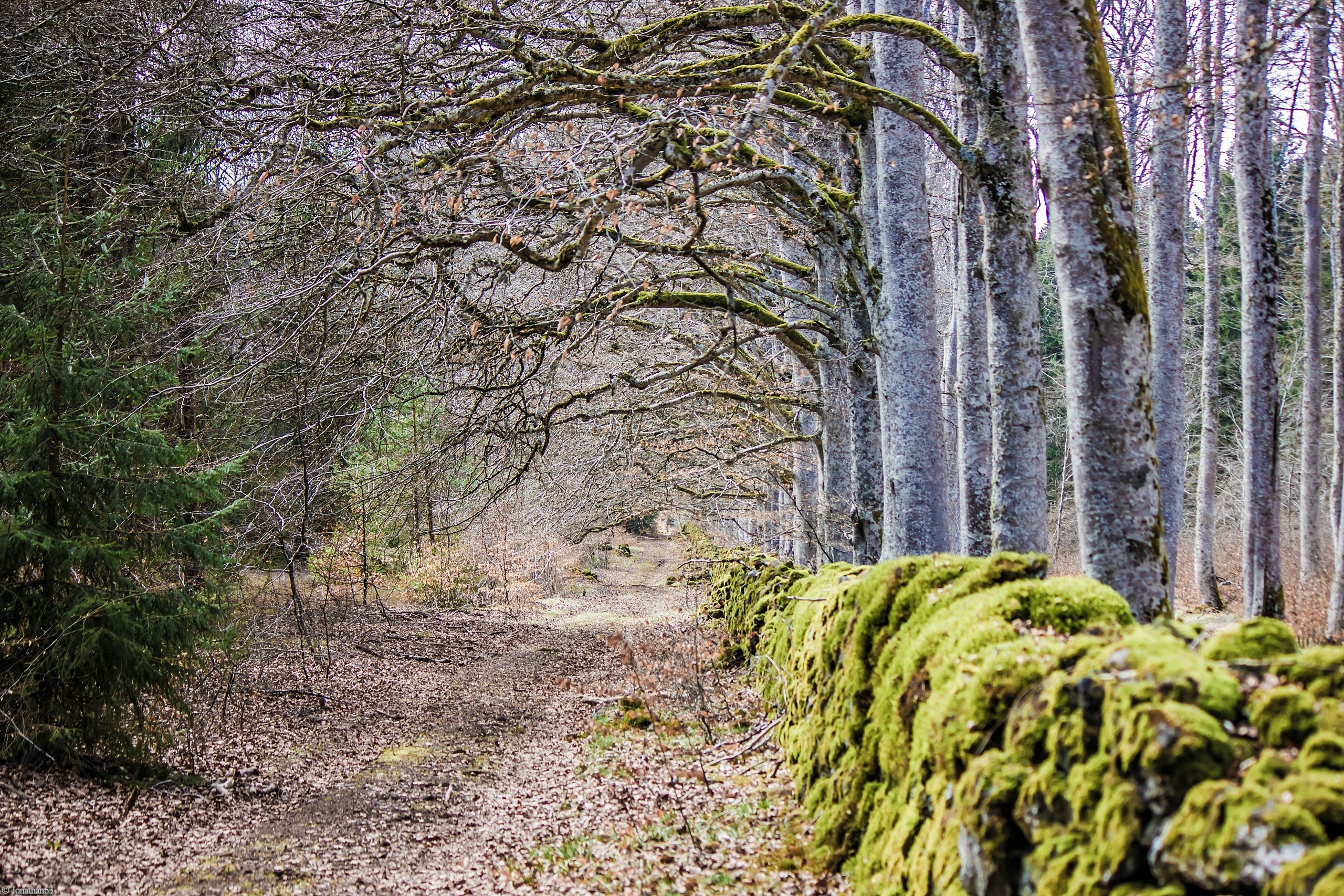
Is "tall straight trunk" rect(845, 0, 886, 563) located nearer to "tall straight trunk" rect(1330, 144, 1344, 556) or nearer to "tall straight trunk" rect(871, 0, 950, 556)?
"tall straight trunk" rect(871, 0, 950, 556)

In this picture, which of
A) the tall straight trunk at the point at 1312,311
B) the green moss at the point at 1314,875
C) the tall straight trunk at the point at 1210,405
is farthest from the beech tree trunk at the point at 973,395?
the tall straight trunk at the point at 1312,311

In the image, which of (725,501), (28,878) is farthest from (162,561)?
(725,501)

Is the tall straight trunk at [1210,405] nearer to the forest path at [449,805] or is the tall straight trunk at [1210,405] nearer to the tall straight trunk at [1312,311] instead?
the tall straight trunk at [1312,311]

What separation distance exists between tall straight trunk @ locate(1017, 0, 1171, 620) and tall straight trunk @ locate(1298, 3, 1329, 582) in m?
9.17

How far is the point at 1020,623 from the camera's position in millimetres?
3609

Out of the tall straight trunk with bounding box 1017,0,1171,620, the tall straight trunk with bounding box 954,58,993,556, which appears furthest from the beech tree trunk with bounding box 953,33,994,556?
the tall straight trunk with bounding box 1017,0,1171,620

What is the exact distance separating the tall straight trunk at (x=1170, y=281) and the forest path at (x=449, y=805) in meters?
7.04

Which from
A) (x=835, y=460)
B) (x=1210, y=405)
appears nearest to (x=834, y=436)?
(x=835, y=460)

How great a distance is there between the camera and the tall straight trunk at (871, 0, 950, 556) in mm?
7379

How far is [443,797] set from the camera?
25.2ft

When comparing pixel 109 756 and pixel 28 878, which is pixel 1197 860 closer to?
pixel 28 878

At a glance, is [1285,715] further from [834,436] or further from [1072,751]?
[834,436]

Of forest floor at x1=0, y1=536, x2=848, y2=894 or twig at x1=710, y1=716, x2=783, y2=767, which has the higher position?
twig at x1=710, y1=716, x2=783, y2=767

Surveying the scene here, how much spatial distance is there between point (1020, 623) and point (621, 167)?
406 centimetres
